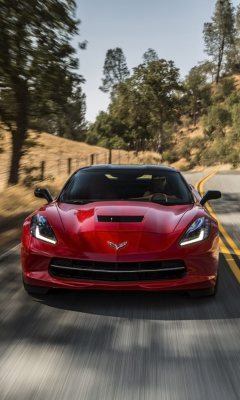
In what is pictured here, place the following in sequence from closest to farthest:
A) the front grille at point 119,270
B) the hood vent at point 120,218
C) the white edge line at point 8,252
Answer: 1. the front grille at point 119,270
2. the hood vent at point 120,218
3. the white edge line at point 8,252

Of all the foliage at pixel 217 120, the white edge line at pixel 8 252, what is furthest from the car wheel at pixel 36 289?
the foliage at pixel 217 120

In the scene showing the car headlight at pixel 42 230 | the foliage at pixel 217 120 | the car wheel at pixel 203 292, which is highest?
the car headlight at pixel 42 230

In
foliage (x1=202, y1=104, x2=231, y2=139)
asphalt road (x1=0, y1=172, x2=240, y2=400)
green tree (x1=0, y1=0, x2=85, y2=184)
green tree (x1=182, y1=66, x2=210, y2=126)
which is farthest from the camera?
green tree (x1=182, y1=66, x2=210, y2=126)


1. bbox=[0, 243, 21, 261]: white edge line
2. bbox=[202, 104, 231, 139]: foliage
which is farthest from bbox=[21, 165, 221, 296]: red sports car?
bbox=[202, 104, 231, 139]: foliage

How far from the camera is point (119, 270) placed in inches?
194

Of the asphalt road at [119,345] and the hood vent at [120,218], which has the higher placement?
the hood vent at [120,218]

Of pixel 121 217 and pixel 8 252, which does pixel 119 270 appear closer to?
pixel 121 217

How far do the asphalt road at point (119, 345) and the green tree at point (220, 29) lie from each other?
394ft

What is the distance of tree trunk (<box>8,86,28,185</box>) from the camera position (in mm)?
15438

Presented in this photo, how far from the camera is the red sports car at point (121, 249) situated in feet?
16.2

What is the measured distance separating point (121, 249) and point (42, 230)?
0.91 metres

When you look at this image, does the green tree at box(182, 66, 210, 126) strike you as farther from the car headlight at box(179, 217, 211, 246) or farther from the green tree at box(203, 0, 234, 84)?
the car headlight at box(179, 217, 211, 246)

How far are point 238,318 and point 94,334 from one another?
1.33m

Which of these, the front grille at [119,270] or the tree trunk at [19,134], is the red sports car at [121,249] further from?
the tree trunk at [19,134]
